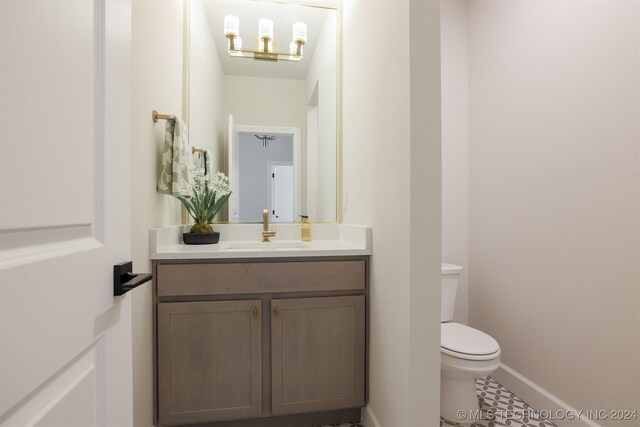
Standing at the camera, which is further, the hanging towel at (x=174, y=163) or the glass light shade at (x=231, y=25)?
the glass light shade at (x=231, y=25)

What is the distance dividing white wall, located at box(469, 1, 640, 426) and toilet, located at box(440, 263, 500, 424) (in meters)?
0.38

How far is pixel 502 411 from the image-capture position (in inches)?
69.6

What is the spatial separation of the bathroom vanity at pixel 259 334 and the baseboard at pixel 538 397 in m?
0.97

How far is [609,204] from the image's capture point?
1436 millimetres

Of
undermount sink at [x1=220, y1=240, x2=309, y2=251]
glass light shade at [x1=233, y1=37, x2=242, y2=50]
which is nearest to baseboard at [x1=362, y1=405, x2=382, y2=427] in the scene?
undermount sink at [x1=220, y1=240, x2=309, y2=251]

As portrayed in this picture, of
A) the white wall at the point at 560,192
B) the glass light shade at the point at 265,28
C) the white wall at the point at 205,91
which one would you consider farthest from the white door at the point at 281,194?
the white wall at the point at 560,192

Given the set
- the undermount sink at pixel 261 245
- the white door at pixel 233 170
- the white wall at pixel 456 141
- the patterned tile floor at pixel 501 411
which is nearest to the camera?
the patterned tile floor at pixel 501 411

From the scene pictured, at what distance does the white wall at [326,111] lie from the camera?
219 cm

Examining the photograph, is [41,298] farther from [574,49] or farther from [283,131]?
[574,49]

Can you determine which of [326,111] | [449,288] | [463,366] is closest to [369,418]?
[463,366]

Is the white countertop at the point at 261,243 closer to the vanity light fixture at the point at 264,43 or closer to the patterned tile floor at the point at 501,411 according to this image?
the patterned tile floor at the point at 501,411

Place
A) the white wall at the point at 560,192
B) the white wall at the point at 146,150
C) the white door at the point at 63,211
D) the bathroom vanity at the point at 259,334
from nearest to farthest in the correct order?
the white door at the point at 63,211 → the white wall at the point at 146,150 → the white wall at the point at 560,192 → the bathroom vanity at the point at 259,334

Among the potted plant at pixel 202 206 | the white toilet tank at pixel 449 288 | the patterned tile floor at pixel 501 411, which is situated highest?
the potted plant at pixel 202 206

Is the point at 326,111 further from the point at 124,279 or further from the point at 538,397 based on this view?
the point at 538,397
